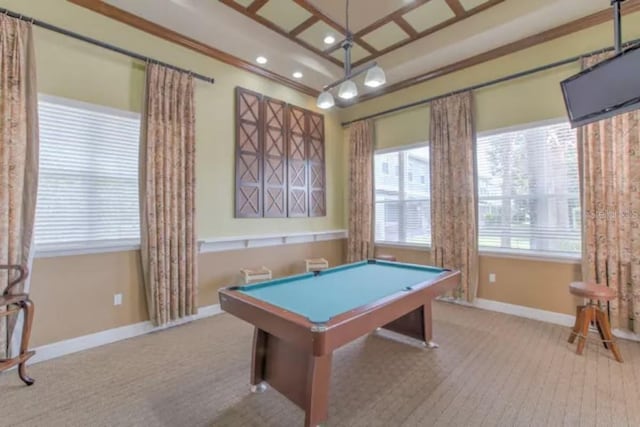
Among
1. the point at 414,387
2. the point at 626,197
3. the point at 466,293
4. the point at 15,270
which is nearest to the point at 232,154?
the point at 15,270

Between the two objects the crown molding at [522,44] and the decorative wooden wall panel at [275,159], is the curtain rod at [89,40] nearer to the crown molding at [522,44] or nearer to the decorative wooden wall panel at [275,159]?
the decorative wooden wall panel at [275,159]

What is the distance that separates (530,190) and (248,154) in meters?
3.86

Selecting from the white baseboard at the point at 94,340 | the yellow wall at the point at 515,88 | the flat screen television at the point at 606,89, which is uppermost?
the yellow wall at the point at 515,88

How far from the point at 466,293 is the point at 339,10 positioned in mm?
3980

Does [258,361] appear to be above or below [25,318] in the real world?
below

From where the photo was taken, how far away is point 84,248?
9.93ft

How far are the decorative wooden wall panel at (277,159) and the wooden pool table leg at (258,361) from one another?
232 cm

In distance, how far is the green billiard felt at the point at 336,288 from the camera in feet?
6.47

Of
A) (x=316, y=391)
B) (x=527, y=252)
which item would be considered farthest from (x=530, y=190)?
(x=316, y=391)

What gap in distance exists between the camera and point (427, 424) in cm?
190

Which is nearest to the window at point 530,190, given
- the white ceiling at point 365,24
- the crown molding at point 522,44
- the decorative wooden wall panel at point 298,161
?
the crown molding at point 522,44

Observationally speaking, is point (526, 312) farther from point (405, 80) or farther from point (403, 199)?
point (405, 80)

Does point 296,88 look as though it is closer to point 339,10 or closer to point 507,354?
point 339,10

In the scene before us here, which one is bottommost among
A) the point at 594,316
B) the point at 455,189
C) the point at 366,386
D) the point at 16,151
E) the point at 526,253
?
Result: the point at 366,386
